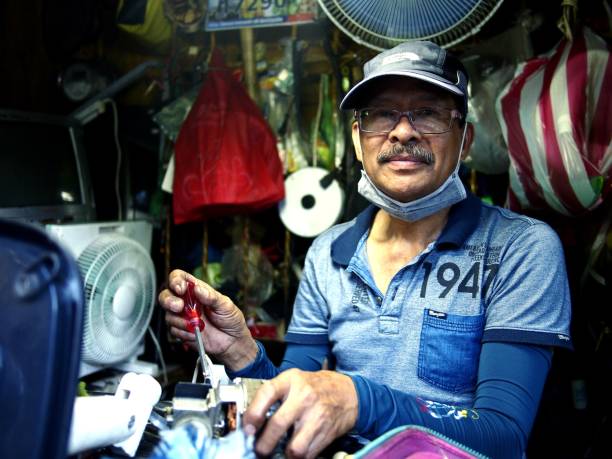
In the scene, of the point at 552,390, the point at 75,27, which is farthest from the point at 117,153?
the point at 552,390

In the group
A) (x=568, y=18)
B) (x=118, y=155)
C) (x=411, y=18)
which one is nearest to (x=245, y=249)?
(x=118, y=155)

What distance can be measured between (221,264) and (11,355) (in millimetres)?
2460

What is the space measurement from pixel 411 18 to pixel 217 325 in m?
1.13

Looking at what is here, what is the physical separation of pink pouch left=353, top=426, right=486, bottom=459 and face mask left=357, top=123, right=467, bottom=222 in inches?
26.5

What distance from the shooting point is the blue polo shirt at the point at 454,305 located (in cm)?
119

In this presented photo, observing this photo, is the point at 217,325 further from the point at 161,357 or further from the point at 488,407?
the point at 161,357

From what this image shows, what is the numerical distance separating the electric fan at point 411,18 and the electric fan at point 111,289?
130 cm

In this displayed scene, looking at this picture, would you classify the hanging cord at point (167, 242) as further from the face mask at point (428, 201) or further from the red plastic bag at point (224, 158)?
the face mask at point (428, 201)

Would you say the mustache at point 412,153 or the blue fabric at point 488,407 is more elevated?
the mustache at point 412,153

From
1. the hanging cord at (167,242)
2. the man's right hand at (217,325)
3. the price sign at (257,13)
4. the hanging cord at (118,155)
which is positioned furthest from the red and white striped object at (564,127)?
the hanging cord at (118,155)

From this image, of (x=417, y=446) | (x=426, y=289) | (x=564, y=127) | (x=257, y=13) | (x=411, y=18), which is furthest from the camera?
(x=257, y=13)

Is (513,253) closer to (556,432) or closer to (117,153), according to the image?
(556,432)

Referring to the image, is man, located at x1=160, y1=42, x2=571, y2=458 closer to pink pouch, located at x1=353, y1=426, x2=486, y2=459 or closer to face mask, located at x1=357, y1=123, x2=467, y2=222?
face mask, located at x1=357, y1=123, x2=467, y2=222

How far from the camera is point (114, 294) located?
7.59 ft
